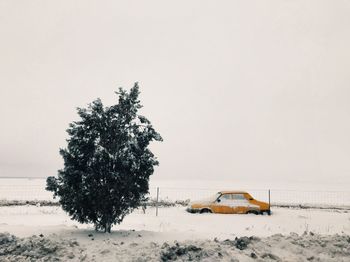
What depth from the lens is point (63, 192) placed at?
895 centimetres

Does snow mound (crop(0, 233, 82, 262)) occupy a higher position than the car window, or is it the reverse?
the car window

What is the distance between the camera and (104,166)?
9.11 metres

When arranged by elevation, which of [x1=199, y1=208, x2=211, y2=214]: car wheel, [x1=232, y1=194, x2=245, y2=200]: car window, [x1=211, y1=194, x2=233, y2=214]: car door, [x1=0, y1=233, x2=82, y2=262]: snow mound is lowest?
[x1=0, y1=233, x2=82, y2=262]: snow mound

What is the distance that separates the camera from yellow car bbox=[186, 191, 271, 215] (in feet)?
56.8

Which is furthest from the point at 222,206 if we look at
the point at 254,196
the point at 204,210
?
the point at 254,196

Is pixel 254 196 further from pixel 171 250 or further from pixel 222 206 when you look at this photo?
pixel 171 250

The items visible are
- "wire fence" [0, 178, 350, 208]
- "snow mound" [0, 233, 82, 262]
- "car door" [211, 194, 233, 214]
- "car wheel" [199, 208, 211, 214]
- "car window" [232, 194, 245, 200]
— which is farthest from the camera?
"wire fence" [0, 178, 350, 208]

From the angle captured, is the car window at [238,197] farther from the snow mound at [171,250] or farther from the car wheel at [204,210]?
the snow mound at [171,250]

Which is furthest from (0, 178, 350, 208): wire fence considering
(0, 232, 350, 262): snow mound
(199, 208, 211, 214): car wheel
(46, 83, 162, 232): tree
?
(0, 232, 350, 262): snow mound

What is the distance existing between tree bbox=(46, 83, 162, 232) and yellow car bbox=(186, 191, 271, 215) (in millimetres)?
8332

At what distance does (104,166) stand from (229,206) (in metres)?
9.85

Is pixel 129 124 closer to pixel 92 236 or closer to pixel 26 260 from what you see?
pixel 92 236

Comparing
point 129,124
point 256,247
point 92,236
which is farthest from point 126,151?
point 256,247

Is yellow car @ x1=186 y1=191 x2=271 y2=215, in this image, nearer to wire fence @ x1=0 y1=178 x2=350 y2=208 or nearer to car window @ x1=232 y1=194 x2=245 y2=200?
car window @ x1=232 y1=194 x2=245 y2=200
